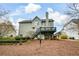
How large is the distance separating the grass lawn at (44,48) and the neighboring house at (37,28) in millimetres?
109

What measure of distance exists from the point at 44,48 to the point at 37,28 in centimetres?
32

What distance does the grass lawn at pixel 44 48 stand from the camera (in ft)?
12.3

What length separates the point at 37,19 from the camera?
3758 millimetres

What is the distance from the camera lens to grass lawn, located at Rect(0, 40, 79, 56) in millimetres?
3754

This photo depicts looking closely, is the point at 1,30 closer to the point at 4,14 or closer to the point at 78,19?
the point at 4,14

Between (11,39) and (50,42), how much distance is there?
0.58 metres

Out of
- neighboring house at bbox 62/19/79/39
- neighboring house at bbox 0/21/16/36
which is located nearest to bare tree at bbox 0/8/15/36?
neighboring house at bbox 0/21/16/36

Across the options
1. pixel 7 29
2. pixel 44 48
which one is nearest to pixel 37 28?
pixel 44 48

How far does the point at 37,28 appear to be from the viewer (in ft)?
12.5

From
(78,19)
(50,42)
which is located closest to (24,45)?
(50,42)

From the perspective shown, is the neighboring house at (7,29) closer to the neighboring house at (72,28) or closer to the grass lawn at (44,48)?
the grass lawn at (44,48)

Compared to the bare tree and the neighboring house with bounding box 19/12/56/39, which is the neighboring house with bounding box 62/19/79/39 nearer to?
the neighboring house with bounding box 19/12/56/39

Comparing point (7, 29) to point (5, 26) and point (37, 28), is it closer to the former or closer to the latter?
point (5, 26)

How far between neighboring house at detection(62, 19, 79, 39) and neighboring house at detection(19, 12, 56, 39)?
0.20 m
